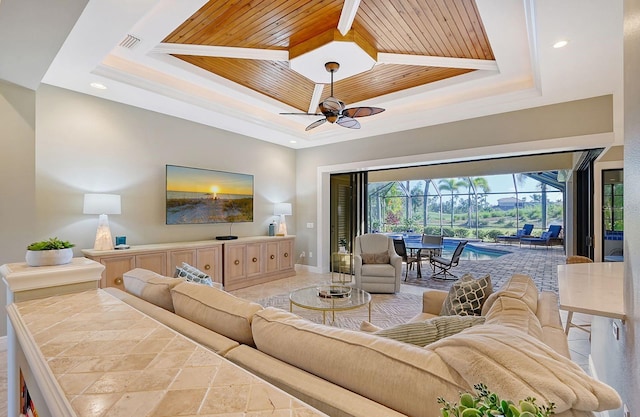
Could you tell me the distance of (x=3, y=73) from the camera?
2.68m

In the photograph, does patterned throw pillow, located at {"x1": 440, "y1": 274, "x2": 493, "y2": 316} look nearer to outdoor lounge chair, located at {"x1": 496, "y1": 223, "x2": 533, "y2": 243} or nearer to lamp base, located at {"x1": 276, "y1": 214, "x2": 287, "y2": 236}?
lamp base, located at {"x1": 276, "y1": 214, "x2": 287, "y2": 236}

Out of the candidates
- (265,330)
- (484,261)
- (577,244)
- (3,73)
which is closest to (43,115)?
(3,73)

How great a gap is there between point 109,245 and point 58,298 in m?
2.70

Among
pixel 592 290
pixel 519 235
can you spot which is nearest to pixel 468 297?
pixel 592 290

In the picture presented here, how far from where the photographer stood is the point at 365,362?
1000 millimetres

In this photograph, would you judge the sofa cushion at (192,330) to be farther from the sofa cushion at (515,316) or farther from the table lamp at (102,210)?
the table lamp at (102,210)

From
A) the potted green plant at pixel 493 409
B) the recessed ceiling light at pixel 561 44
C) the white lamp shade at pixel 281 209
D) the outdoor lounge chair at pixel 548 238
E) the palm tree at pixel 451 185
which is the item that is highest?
the recessed ceiling light at pixel 561 44

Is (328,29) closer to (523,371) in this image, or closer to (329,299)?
(329,299)

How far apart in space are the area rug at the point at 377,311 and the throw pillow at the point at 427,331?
7.06ft

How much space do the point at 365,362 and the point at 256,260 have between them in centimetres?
461

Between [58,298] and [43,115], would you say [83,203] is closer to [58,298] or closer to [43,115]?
[43,115]

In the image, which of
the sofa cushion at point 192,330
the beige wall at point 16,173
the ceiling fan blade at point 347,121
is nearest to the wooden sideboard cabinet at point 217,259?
the beige wall at point 16,173

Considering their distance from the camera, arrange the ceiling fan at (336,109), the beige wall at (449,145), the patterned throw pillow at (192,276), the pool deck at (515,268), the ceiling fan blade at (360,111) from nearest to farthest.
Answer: the patterned throw pillow at (192,276)
the ceiling fan at (336,109)
the ceiling fan blade at (360,111)
the beige wall at (449,145)
the pool deck at (515,268)

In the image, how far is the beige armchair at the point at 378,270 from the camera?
4.84 meters
